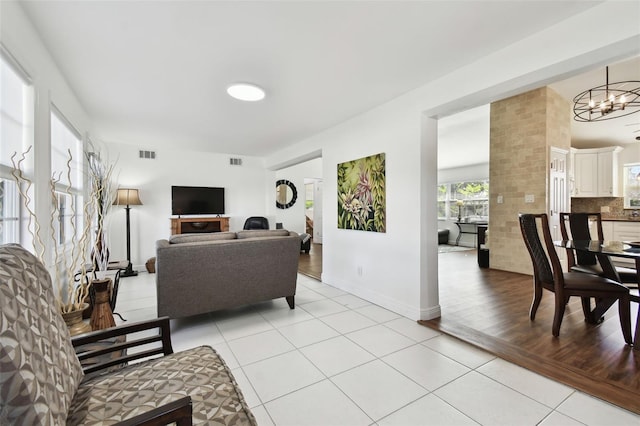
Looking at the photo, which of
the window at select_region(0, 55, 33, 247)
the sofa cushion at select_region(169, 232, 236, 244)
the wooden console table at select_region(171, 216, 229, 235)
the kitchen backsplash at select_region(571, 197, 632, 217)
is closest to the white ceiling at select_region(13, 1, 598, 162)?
the window at select_region(0, 55, 33, 247)

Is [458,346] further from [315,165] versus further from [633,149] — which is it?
[633,149]

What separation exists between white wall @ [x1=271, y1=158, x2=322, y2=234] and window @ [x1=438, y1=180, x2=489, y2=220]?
4558 millimetres

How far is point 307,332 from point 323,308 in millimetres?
661

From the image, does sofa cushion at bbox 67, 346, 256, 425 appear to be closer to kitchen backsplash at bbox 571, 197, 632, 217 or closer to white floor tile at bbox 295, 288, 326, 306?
white floor tile at bbox 295, 288, 326, 306

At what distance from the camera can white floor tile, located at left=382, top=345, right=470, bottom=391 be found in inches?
76.6

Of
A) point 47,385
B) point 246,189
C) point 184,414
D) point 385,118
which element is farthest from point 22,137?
point 246,189

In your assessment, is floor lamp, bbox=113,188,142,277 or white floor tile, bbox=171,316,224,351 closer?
white floor tile, bbox=171,316,224,351

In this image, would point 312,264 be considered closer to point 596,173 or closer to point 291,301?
point 291,301

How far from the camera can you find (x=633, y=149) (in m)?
6.22

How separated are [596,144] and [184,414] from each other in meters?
9.44

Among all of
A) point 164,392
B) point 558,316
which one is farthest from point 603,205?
point 164,392

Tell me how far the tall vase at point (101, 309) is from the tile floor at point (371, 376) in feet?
2.12

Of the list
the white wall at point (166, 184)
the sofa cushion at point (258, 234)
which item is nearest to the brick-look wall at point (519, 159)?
the sofa cushion at point (258, 234)

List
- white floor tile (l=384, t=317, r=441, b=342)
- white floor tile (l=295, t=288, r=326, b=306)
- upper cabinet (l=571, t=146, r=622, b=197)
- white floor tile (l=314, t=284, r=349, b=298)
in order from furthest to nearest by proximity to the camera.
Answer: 1. upper cabinet (l=571, t=146, r=622, b=197)
2. white floor tile (l=314, t=284, r=349, b=298)
3. white floor tile (l=295, t=288, r=326, b=306)
4. white floor tile (l=384, t=317, r=441, b=342)
